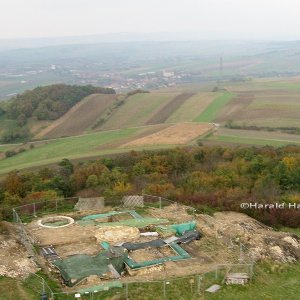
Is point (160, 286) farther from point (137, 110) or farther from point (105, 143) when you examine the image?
point (137, 110)

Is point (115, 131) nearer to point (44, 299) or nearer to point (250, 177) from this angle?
point (250, 177)

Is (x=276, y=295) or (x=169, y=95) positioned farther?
(x=169, y=95)

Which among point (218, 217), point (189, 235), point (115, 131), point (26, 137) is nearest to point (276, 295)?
point (189, 235)

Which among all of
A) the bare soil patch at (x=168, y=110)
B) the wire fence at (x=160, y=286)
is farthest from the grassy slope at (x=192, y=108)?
the wire fence at (x=160, y=286)

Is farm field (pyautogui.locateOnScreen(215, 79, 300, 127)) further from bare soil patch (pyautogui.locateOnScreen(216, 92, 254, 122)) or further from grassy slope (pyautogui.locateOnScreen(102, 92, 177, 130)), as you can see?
grassy slope (pyautogui.locateOnScreen(102, 92, 177, 130))

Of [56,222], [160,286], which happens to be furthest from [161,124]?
[160,286]

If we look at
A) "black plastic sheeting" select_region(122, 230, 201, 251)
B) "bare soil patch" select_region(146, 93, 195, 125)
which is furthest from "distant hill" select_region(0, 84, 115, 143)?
"black plastic sheeting" select_region(122, 230, 201, 251)
